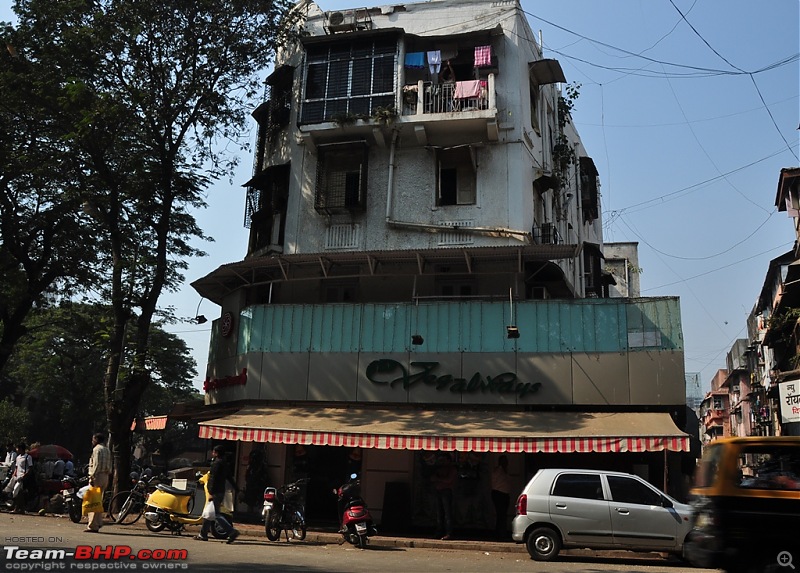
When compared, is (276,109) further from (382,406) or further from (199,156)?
(382,406)

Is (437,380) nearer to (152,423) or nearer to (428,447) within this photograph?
(428,447)

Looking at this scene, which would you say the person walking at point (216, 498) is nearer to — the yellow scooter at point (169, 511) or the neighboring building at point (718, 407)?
the yellow scooter at point (169, 511)

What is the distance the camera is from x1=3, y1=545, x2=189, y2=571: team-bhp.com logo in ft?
26.4

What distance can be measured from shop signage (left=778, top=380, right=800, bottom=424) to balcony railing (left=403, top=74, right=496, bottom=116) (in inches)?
503

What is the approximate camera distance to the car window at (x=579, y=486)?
11.8 meters

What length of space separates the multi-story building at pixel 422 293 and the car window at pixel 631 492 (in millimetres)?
1750

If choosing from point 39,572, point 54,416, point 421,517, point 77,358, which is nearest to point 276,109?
point 421,517

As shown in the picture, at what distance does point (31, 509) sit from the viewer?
17.7 metres

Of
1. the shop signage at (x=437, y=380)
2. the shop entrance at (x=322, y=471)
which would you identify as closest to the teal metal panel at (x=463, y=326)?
the shop signage at (x=437, y=380)

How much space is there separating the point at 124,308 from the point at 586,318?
12.1 metres

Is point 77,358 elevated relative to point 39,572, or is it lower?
elevated

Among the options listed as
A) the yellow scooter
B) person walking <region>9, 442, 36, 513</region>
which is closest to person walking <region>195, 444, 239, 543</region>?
the yellow scooter

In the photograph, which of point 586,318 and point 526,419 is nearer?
point 526,419

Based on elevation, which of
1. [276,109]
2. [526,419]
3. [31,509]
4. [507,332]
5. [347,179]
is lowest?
[31,509]
